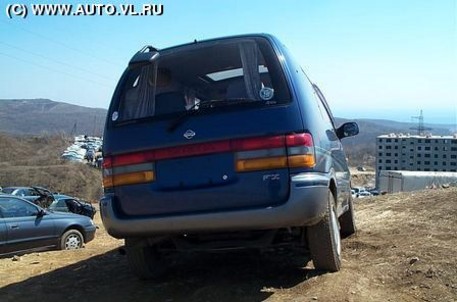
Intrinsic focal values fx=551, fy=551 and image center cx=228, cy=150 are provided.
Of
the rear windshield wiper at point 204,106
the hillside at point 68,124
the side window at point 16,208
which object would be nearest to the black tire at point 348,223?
the rear windshield wiper at point 204,106

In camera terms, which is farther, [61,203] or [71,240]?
[61,203]

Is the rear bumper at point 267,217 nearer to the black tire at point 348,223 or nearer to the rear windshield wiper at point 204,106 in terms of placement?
the rear windshield wiper at point 204,106

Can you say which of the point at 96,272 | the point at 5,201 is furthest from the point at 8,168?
the point at 96,272

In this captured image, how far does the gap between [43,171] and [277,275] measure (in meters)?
59.8

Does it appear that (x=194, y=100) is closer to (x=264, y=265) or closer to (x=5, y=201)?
(x=264, y=265)

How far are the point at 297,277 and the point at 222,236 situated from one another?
0.77 meters

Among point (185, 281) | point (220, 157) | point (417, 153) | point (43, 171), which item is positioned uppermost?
point (220, 157)

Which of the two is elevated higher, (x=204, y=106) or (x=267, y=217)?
(x=204, y=106)

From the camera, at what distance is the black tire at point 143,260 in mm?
4523

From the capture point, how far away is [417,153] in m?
47.9

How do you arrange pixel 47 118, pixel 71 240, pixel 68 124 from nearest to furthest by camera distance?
1. pixel 71 240
2. pixel 68 124
3. pixel 47 118

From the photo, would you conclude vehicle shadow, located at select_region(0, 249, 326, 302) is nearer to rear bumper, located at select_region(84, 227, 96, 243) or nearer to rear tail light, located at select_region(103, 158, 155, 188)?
rear tail light, located at select_region(103, 158, 155, 188)

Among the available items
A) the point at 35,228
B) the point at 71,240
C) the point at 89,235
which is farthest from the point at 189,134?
the point at 89,235

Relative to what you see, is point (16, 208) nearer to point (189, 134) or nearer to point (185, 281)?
point (185, 281)
